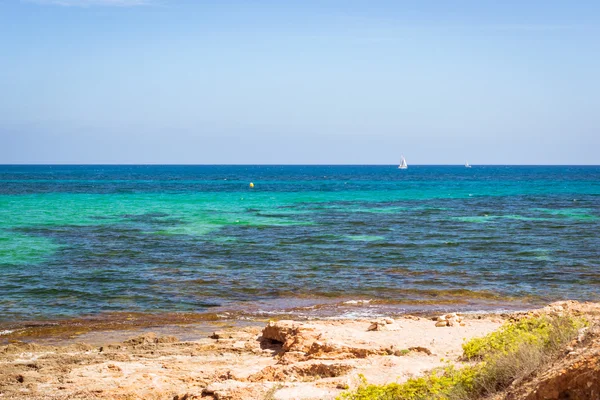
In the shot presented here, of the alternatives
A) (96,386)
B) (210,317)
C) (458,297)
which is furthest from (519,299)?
(96,386)

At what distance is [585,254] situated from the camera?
81.6 feet

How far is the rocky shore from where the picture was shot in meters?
9.06

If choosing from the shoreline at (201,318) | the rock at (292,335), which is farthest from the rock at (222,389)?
the shoreline at (201,318)

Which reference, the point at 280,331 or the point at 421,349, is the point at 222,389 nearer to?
the point at 280,331

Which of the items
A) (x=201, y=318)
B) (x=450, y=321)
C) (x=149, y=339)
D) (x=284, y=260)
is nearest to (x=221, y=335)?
(x=149, y=339)

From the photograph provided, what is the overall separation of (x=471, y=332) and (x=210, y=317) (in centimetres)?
630

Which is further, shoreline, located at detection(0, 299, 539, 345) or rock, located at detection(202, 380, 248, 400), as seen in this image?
shoreline, located at detection(0, 299, 539, 345)

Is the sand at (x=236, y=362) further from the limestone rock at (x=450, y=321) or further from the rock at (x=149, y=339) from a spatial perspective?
the limestone rock at (x=450, y=321)

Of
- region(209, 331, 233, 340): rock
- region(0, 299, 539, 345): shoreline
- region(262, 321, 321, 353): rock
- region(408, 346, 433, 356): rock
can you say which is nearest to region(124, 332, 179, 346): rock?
region(0, 299, 539, 345): shoreline

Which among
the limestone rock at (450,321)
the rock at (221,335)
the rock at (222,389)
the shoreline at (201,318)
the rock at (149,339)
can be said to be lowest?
the shoreline at (201,318)

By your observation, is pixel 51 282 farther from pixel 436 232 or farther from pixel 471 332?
pixel 436 232

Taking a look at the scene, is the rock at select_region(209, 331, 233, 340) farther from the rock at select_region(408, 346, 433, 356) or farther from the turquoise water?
the rock at select_region(408, 346, 433, 356)

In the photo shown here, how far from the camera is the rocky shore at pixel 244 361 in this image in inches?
357

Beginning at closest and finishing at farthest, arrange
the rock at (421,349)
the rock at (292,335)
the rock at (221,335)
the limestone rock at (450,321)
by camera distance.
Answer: the rock at (421,349) → the rock at (292,335) → the rock at (221,335) → the limestone rock at (450,321)
